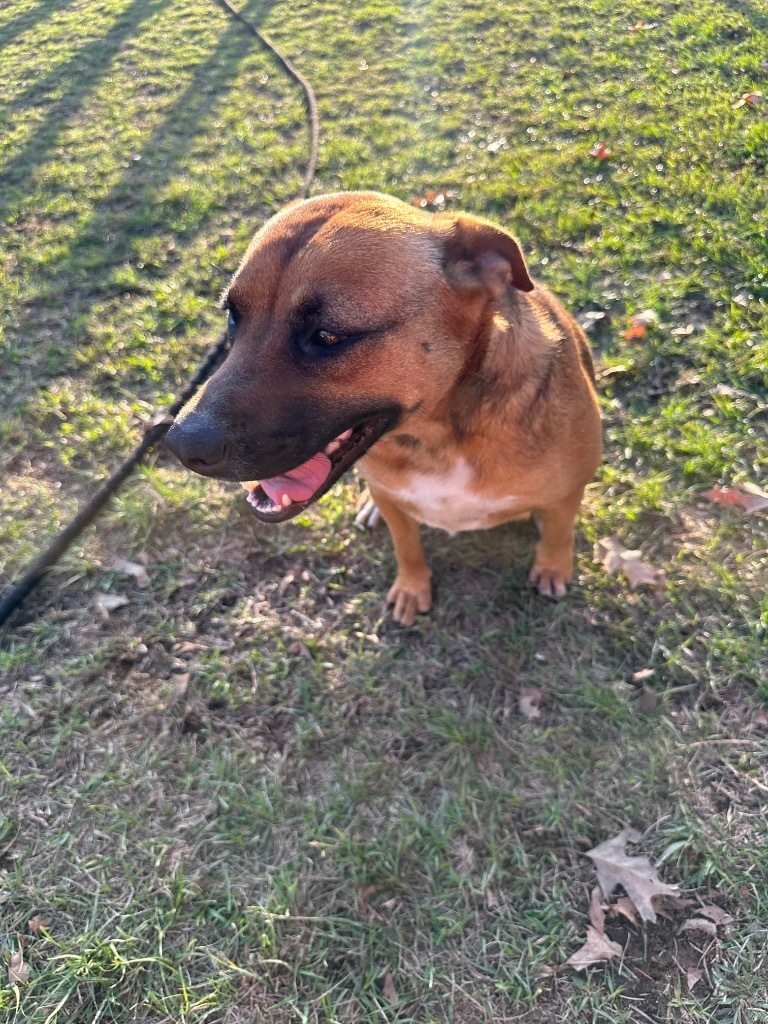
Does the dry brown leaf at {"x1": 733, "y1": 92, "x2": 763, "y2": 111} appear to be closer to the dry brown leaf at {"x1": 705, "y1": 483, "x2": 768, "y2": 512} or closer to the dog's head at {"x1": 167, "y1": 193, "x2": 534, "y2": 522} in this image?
the dry brown leaf at {"x1": 705, "y1": 483, "x2": 768, "y2": 512}

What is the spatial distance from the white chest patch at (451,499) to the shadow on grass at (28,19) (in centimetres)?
913

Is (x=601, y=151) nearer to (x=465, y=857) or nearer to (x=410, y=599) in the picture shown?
(x=410, y=599)

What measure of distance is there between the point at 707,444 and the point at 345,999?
2777 mm

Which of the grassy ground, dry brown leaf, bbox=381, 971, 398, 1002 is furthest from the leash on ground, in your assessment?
dry brown leaf, bbox=381, 971, 398, 1002

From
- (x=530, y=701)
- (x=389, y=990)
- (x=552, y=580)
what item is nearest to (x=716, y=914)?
(x=530, y=701)

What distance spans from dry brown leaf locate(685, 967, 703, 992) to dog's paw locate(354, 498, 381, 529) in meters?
2.11

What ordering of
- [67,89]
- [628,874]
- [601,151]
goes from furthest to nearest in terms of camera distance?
[67,89] → [601,151] → [628,874]

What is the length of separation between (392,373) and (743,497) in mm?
2003

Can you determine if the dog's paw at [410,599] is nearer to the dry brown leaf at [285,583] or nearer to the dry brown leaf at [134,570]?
the dry brown leaf at [285,583]

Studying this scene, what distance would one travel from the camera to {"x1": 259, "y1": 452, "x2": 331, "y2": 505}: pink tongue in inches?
88.9

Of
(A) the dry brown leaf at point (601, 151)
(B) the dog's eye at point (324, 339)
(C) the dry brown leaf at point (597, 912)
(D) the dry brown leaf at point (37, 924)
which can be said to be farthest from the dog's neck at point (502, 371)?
Result: (A) the dry brown leaf at point (601, 151)

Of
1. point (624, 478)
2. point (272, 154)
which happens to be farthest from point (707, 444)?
point (272, 154)

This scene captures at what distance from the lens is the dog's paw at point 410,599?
307 centimetres

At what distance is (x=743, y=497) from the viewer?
10.4ft
